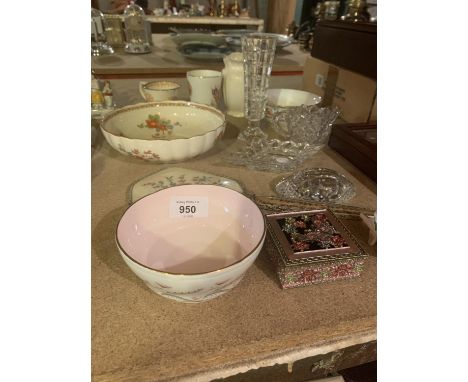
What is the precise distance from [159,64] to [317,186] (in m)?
1.32

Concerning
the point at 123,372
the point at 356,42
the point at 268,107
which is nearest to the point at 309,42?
the point at 356,42

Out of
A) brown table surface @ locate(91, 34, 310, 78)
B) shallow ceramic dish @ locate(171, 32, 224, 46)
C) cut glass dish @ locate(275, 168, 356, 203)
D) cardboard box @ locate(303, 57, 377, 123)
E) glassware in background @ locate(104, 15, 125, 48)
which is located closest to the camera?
cut glass dish @ locate(275, 168, 356, 203)

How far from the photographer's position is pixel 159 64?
66.9 inches

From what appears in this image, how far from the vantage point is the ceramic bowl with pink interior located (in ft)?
1.69

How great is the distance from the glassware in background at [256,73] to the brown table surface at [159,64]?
0.84m

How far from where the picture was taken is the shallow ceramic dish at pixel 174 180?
0.69 metres

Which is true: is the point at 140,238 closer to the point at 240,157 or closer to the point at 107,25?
the point at 240,157

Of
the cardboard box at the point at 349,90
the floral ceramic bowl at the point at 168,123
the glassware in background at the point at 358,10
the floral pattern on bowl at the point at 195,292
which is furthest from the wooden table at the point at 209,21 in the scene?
the floral pattern on bowl at the point at 195,292

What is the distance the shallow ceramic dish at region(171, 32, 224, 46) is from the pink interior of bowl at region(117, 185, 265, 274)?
4.85 feet

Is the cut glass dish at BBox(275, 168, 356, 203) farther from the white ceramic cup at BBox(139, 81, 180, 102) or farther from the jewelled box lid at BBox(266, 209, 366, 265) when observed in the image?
the white ceramic cup at BBox(139, 81, 180, 102)

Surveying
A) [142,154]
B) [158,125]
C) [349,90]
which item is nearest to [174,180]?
[142,154]

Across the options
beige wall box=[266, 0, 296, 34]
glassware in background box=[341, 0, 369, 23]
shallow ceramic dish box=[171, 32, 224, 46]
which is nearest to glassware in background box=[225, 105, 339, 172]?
glassware in background box=[341, 0, 369, 23]

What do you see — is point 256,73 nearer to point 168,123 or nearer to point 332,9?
point 168,123

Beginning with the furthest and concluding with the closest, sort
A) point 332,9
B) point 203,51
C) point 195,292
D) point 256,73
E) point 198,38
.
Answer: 1. point 198,38
2. point 203,51
3. point 332,9
4. point 256,73
5. point 195,292
